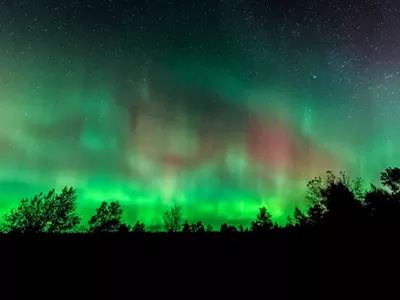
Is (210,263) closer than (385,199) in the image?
Yes

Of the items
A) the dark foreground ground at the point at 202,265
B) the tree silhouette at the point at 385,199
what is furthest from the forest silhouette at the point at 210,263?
the tree silhouette at the point at 385,199

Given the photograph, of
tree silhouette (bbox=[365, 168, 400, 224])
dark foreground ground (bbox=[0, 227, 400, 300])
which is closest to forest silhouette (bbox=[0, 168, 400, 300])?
dark foreground ground (bbox=[0, 227, 400, 300])

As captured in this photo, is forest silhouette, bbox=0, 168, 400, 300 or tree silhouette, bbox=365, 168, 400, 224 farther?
tree silhouette, bbox=365, 168, 400, 224

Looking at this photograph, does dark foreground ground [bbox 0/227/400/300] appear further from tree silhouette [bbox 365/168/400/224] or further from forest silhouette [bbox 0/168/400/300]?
tree silhouette [bbox 365/168/400/224]

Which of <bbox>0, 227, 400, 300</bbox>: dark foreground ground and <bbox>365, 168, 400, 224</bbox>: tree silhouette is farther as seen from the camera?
<bbox>365, 168, 400, 224</bbox>: tree silhouette

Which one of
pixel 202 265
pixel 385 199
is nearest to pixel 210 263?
pixel 202 265

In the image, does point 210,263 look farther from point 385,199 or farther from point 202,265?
point 385,199

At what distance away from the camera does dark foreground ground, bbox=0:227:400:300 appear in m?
9.00

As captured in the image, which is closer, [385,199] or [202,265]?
[202,265]

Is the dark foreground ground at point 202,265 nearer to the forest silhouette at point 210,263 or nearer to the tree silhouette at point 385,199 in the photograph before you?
the forest silhouette at point 210,263

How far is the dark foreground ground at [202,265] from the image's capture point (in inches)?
354

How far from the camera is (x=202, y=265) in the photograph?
9.56 metres

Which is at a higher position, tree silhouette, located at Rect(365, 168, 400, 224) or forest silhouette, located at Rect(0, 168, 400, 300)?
tree silhouette, located at Rect(365, 168, 400, 224)

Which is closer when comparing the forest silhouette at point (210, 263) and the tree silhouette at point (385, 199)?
the forest silhouette at point (210, 263)
